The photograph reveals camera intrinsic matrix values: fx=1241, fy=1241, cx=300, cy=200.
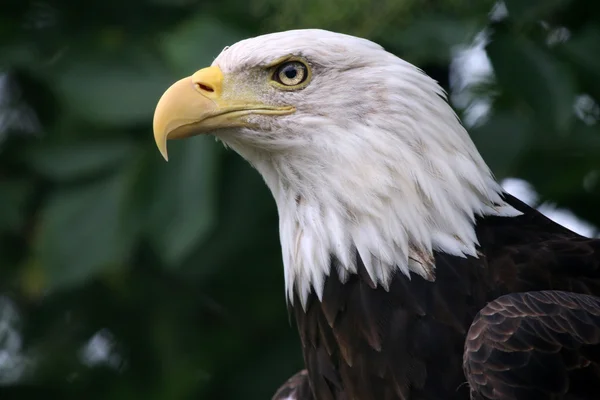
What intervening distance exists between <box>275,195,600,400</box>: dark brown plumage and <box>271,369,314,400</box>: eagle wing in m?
0.46

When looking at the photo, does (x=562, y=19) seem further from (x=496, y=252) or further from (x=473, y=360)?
(x=473, y=360)

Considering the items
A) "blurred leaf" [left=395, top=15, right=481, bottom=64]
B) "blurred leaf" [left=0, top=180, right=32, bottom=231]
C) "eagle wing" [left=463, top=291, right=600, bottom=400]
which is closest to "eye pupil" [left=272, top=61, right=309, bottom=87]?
"blurred leaf" [left=395, top=15, right=481, bottom=64]

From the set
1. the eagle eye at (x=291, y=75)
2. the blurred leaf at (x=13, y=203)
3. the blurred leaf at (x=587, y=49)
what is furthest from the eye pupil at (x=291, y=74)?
the blurred leaf at (x=13, y=203)

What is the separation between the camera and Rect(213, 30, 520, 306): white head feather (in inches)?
161

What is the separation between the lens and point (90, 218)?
15.6ft

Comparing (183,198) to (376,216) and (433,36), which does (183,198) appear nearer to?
(376,216)

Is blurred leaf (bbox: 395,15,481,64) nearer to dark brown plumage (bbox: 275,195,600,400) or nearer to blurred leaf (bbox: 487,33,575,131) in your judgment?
blurred leaf (bbox: 487,33,575,131)

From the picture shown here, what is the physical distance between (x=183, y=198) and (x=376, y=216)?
0.82 m

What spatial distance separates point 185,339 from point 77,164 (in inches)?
47.6

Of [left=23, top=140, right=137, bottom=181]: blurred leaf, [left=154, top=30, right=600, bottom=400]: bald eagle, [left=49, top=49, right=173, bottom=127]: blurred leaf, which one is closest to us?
[left=154, top=30, right=600, bottom=400]: bald eagle

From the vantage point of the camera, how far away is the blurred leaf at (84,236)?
4.71 metres

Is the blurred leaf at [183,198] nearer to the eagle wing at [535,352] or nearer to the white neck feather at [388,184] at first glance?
the white neck feather at [388,184]

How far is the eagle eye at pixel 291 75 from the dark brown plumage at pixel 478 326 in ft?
2.13

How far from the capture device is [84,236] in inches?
186
